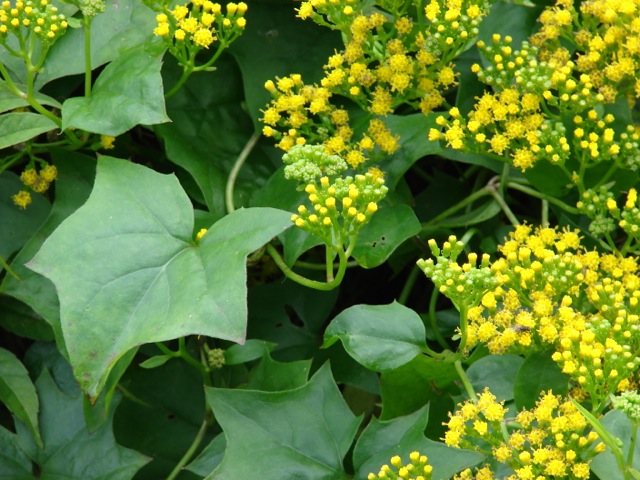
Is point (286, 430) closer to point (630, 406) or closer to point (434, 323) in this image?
point (434, 323)

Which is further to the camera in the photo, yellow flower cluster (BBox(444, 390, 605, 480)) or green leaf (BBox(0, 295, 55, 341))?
green leaf (BBox(0, 295, 55, 341))

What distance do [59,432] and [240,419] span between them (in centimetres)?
56

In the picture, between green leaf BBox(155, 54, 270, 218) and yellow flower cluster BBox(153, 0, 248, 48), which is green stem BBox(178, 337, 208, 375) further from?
yellow flower cluster BBox(153, 0, 248, 48)

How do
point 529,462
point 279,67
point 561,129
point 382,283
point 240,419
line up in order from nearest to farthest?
point 529,462 < point 240,419 < point 561,129 < point 279,67 < point 382,283

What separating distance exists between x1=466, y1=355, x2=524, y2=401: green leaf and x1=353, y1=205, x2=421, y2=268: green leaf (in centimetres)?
30

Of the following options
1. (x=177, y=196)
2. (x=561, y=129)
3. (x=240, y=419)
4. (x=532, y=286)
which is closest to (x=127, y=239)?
(x=177, y=196)

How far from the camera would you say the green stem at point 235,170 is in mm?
2115

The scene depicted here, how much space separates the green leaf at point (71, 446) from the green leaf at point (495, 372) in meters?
0.75

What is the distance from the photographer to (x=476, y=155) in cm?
216

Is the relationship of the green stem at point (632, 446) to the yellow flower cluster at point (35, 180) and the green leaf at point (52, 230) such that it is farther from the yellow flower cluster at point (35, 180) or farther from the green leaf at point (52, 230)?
the yellow flower cluster at point (35, 180)

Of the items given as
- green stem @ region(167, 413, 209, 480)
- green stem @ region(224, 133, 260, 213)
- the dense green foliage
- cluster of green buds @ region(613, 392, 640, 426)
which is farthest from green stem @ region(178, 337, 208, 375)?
cluster of green buds @ region(613, 392, 640, 426)

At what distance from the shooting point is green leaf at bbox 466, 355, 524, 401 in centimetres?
181

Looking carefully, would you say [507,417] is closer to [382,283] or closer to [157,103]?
[382,283]

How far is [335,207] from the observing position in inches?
68.6
